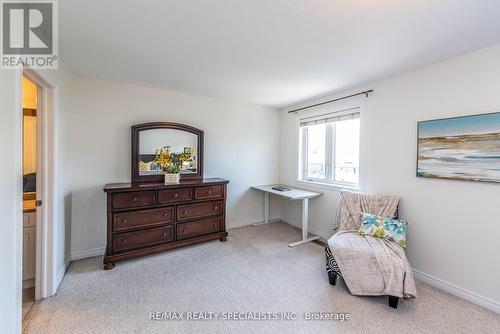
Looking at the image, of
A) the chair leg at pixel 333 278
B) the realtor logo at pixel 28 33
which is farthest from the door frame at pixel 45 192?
the chair leg at pixel 333 278

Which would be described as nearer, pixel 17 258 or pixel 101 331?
pixel 17 258

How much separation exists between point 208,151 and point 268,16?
245cm

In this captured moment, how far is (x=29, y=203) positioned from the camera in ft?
7.06

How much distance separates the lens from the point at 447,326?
1.72m

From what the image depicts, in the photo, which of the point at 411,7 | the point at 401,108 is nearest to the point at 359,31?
the point at 411,7

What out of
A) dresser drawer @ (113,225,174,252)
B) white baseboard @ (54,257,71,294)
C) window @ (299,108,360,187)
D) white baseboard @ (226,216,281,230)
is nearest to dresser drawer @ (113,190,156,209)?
dresser drawer @ (113,225,174,252)

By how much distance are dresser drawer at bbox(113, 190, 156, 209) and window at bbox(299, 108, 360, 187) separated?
265 cm

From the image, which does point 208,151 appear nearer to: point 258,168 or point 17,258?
point 258,168

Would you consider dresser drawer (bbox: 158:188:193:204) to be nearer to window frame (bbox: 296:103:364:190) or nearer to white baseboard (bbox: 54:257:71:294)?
white baseboard (bbox: 54:257:71:294)

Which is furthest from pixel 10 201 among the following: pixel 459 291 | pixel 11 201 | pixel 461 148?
pixel 459 291

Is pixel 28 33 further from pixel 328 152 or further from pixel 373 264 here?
pixel 328 152

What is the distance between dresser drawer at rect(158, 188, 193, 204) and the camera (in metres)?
2.81

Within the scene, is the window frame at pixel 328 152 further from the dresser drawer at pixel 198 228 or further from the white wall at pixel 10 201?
the white wall at pixel 10 201

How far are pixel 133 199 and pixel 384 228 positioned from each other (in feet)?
9.68
